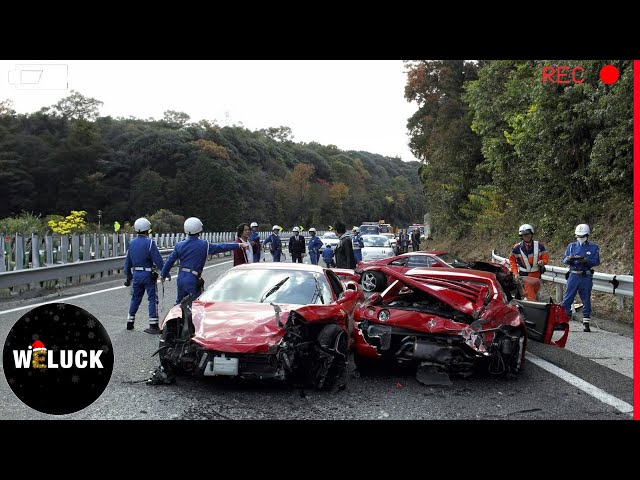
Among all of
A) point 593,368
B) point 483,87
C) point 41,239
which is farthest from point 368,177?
point 593,368

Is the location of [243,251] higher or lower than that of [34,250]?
higher

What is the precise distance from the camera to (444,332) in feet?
22.7

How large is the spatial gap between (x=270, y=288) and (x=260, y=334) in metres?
1.43

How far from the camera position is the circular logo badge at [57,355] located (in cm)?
421

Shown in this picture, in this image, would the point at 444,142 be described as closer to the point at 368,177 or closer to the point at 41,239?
the point at 41,239

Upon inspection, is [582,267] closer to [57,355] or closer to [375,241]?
[57,355]

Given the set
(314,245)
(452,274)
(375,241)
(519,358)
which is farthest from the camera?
(375,241)

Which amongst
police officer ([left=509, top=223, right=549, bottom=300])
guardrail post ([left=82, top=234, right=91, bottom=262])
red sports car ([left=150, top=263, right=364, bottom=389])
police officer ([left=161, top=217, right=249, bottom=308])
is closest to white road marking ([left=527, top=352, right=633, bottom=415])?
red sports car ([left=150, top=263, right=364, bottom=389])

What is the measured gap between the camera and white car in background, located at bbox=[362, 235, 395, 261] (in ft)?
79.8

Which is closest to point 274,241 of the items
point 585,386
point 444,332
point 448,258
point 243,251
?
point 448,258

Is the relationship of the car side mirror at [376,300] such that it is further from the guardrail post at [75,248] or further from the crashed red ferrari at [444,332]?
the guardrail post at [75,248]

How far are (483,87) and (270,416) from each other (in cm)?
2514

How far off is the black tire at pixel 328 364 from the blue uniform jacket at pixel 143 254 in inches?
182
